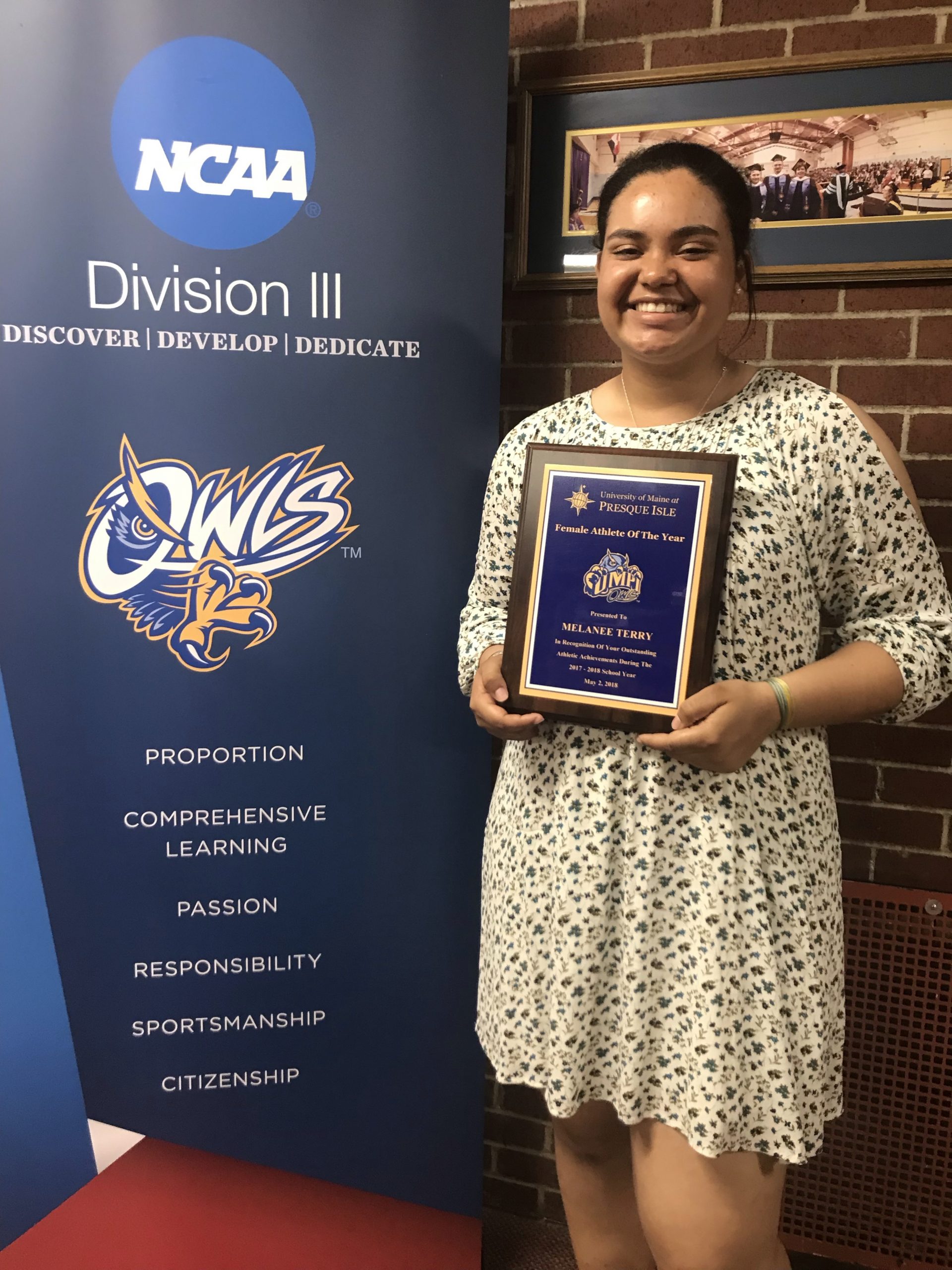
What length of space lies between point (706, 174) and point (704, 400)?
11.4 inches

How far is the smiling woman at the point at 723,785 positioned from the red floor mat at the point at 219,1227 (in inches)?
29.7

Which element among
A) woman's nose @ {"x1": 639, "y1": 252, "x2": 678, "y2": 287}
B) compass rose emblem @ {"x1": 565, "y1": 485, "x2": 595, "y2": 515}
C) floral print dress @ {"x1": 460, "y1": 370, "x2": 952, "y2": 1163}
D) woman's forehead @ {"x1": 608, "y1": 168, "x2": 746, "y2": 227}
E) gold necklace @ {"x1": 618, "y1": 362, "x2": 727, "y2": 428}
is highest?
woman's forehead @ {"x1": 608, "y1": 168, "x2": 746, "y2": 227}

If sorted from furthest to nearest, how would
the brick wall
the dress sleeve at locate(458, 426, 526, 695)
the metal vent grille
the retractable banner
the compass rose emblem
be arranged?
the metal vent grille < the brick wall < the retractable banner < the dress sleeve at locate(458, 426, 526, 695) < the compass rose emblem

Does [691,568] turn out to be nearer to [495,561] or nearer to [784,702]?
[784,702]

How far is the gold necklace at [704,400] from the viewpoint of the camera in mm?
1246

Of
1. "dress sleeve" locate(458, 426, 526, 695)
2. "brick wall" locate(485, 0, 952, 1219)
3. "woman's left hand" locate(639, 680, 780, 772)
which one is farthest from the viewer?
"brick wall" locate(485, 0, 952, 1219)

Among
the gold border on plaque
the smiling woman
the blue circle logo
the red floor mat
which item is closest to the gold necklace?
the smiling woman

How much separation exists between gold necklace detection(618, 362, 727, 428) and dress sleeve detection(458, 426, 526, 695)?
17 centimetres

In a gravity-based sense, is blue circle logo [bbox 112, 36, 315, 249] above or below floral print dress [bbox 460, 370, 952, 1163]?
above

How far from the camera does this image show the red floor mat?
168cm

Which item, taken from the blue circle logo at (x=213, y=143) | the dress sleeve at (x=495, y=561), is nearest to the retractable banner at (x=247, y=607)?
the blue circle logo at (x=213, y=143)

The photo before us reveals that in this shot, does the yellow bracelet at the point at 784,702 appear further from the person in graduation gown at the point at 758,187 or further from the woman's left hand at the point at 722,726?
the person in graduation gown at the point at 758,187

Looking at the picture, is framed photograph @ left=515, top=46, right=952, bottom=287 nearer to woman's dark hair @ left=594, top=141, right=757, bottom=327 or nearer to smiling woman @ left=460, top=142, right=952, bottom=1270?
woman's dark hair @ left=594, top=141, right=757, bottom=327

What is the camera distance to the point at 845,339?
5.46 ft
